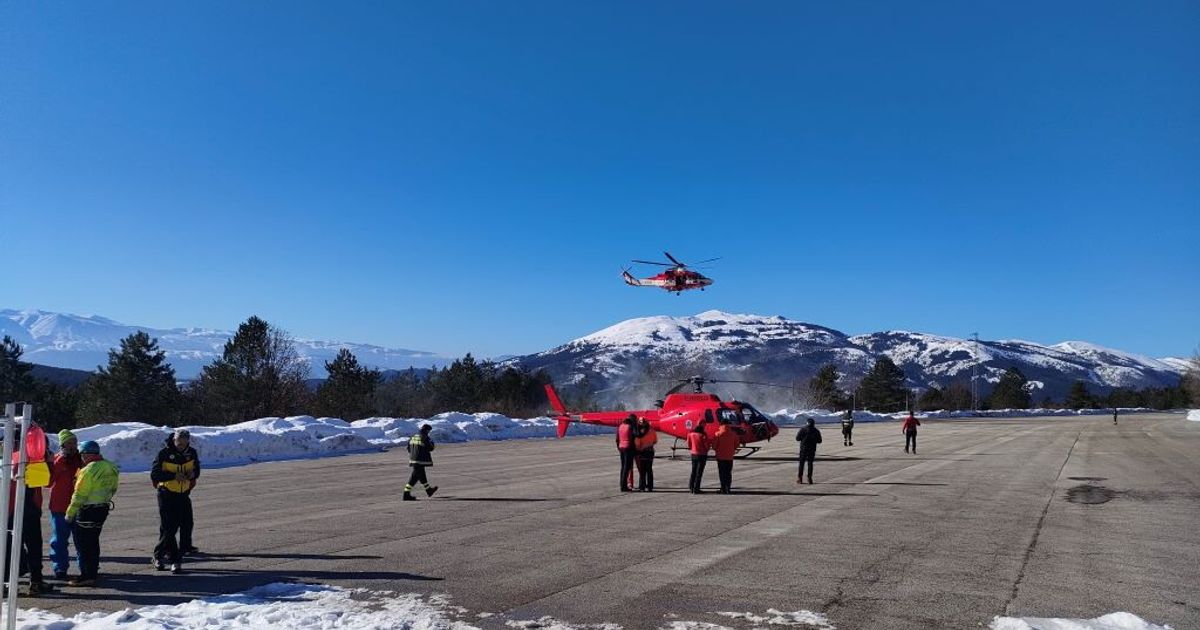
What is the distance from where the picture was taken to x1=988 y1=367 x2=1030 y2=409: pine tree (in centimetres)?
13375

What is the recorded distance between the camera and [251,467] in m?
24.0

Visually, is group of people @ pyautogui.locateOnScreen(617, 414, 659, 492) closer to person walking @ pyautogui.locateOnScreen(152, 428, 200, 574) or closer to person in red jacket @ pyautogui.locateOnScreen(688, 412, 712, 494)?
person in red jacket @ pyautogui.locateOnScreen(688, 412, 712, 494)

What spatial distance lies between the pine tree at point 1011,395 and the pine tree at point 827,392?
44677mm

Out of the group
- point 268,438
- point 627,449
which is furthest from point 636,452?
point 268,438

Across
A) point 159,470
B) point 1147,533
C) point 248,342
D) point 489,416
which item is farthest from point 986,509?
point 248,342

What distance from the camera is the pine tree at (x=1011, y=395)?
133750 millimetres

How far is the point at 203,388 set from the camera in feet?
175

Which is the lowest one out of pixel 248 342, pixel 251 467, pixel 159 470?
pixel 251 467

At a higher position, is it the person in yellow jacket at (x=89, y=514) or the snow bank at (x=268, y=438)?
the person in yellow jacket at (x=89, y=514)

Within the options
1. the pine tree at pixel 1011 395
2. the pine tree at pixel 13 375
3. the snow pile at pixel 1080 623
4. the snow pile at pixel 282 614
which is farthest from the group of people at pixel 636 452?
the pine tree at pixel 1011 395

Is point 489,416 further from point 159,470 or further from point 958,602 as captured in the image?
point 958,602

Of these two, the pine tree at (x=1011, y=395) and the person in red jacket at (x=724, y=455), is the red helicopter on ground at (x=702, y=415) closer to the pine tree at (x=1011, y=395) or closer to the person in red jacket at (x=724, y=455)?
the person in red jacket at (x=724, y=455)

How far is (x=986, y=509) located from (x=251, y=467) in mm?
19955

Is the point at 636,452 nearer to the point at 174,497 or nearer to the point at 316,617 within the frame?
the point at 174,497
